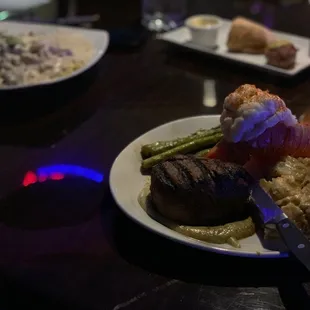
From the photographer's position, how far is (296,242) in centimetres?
93

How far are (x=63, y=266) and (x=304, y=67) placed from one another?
3.45ft

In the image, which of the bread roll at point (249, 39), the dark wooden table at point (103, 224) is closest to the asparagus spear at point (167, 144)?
the dark wooden table at point (103, 224)

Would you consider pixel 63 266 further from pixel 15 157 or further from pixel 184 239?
pixel 15 157

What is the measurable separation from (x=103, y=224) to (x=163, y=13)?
1.33 metres

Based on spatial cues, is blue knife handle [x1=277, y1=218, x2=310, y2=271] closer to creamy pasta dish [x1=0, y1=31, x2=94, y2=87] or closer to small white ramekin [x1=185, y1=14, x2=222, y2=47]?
creamy pasta dish [x1=0, y1=31, x2=94, y2=87]

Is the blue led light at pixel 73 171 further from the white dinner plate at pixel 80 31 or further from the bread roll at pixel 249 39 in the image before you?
the bread roll at pixel 249 39

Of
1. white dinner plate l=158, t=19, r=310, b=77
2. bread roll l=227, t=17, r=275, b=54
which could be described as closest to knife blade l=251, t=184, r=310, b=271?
white dinner plate l=158, t=19, r=310, b=77

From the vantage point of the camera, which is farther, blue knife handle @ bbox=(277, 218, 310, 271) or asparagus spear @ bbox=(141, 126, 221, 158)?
asparagus spear @ bbox=(141, 126, 221, 158)

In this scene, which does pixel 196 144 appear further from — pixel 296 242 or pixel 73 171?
pixel 296 242

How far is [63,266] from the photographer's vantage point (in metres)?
1.04

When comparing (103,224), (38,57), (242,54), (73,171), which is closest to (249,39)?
(242,54)

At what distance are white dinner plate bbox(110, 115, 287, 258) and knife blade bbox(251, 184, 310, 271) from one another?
0.04 m

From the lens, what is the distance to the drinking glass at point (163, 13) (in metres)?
2.24

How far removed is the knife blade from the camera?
0.92m
